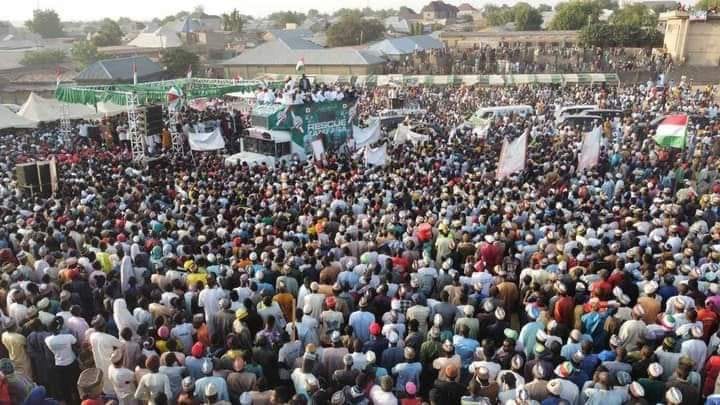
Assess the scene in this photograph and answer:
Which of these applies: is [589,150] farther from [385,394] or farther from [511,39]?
[511,39]

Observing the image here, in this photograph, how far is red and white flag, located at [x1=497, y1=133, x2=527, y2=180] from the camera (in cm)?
1213

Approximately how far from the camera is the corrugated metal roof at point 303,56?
4275cm

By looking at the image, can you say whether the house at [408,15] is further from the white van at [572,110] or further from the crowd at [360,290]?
the crowd at [360,290]

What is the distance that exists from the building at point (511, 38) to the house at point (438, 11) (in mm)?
73938

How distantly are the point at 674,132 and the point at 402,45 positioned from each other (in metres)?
40.4

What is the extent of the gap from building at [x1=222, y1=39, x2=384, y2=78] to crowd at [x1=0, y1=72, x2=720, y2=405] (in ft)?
101

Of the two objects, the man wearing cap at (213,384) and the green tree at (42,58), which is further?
the green tree at (42,58)

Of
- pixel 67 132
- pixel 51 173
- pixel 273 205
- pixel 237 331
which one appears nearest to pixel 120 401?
pixel 237 331

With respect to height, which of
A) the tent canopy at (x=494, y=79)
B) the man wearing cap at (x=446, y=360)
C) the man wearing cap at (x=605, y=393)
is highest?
the tent canopy at (x=494, y=79)

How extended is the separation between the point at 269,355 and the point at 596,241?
5192mm

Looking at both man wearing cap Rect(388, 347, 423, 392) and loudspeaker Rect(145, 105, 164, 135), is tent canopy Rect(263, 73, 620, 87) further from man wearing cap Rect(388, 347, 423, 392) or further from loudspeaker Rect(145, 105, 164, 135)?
man wearing cap Rect(388, 347, 423, 392)

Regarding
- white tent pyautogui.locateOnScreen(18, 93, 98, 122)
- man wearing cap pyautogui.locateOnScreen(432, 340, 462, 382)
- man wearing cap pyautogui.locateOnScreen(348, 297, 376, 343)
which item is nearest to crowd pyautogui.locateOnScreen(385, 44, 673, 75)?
white tent pyautogui.locateOnScreen(18, 93, 98, 122)

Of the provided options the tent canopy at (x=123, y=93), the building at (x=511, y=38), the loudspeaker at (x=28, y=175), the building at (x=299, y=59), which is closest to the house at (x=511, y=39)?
the building at (x=511, y=38)

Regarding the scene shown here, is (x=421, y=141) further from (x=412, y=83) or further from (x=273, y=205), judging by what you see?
(x=412, y=83)
